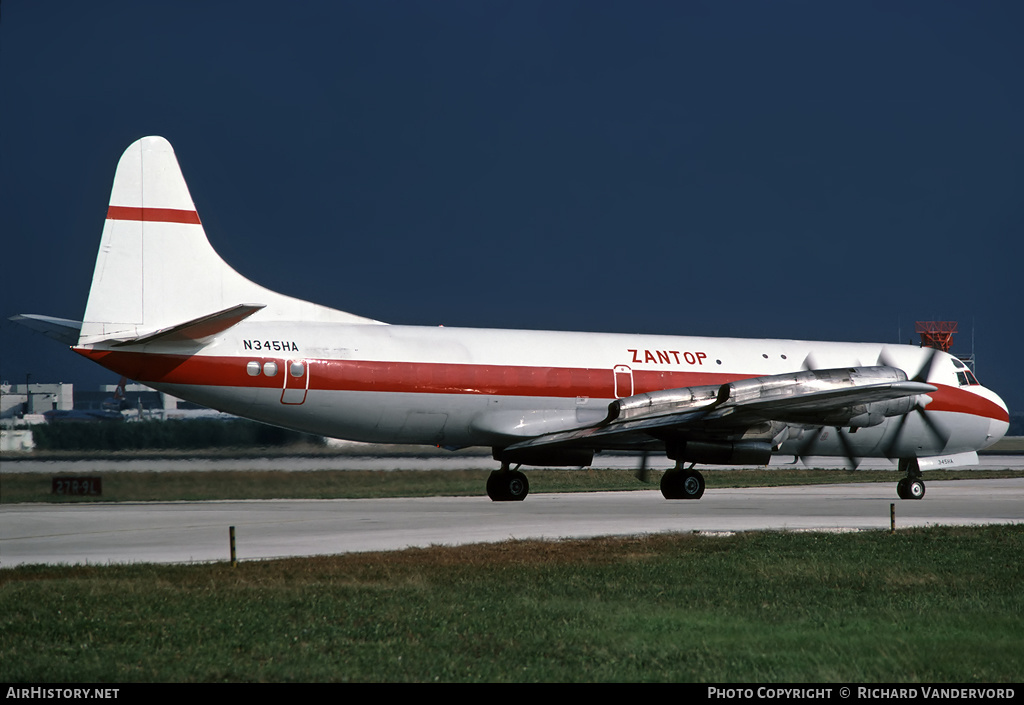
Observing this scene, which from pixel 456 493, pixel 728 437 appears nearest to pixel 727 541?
pixel 728 437

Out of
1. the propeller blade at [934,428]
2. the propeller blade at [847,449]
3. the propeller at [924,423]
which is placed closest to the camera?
the propeller blade at [847,449]

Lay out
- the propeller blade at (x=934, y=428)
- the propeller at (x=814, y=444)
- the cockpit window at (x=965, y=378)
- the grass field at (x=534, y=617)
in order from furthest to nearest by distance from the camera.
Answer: the cockpit window at (x=965, y=378) < the propeller blade at (x=934, y=428) < the propeller at (x=814, y=444) < the grass field at (x=534, y=617)

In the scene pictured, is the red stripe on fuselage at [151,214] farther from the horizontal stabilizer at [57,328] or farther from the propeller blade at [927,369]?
the propeller blade at [927,369]

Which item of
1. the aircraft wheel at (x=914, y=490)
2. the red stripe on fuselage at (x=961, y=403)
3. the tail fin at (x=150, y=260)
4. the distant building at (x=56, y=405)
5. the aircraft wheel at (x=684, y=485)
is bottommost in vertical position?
the aircraft wheel at (x=914, y=490)

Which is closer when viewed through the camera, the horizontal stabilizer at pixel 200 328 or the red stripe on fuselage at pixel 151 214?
the horizontal stabilizer at pixel 200 328

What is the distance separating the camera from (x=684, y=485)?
1104 inches

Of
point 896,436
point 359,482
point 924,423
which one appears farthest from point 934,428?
point 359,482

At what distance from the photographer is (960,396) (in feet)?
101

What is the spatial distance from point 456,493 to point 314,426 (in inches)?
307

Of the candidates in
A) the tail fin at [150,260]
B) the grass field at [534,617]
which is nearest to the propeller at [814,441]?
the grass field at [534,617]

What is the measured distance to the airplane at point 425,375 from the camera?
23609 mm

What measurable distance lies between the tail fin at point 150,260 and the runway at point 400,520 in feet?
14.9
